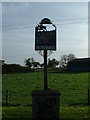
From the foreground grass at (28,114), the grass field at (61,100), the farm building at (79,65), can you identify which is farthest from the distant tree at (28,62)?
the foreground grass at (28,114)

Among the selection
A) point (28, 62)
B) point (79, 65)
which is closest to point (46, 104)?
point (28, 62)

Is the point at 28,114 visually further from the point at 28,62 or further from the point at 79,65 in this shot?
the point at 79,65

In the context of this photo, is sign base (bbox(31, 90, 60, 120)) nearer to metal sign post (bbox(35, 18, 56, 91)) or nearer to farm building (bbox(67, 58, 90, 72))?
metal sign post (bbox(35, 18, 56, 91))

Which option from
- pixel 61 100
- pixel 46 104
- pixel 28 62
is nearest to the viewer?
pixel 46 104

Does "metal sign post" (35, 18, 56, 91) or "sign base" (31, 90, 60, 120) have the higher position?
"metal sign post" (35, 18, 56, 91)

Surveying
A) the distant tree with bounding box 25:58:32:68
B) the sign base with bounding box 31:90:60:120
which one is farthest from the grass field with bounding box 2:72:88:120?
the distant tree with bounding box 25:58:32:68

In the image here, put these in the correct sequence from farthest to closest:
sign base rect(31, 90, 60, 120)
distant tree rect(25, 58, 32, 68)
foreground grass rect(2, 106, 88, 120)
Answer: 1. distant tree rect(25, 58, 32, 68)
2. foreground grass rect(2, 106, 88, 120)
3. sign base rect(31, 90, 60, 120)

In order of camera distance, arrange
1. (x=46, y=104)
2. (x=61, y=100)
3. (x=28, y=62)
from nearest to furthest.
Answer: (x=46, y=104) → (x=61, y=100) → (x=28, y=62)

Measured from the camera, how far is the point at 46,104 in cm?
1072

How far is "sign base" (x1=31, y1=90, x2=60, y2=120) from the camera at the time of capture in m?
10.7

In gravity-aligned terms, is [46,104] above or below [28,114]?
above

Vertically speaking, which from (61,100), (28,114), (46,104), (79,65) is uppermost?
(79,65)

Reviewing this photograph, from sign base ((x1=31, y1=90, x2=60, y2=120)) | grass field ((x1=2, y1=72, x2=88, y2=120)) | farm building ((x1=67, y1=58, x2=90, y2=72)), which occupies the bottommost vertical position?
grass field ((x1=2, y1=72, x2=88, y2=120))

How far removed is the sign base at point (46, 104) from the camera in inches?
420
